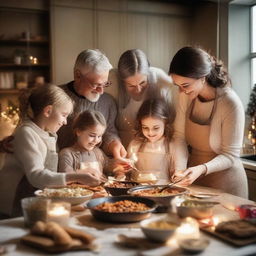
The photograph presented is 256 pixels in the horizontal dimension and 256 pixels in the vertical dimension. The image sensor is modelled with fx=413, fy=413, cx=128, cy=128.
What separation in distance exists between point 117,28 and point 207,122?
1.58 m

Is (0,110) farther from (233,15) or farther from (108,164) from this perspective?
(233,15)

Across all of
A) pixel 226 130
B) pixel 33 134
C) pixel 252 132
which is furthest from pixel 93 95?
pixel 252 132

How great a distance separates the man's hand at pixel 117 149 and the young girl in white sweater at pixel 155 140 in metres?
0.07

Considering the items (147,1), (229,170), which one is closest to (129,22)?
(147,1)

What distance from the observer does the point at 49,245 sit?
1.36 meters

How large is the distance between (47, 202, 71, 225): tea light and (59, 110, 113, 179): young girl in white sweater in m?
0.83

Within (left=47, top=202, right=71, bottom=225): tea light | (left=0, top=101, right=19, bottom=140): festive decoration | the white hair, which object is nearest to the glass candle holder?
(left=47, top=202, right=71, bottom=225): tea light

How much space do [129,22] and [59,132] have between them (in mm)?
1514

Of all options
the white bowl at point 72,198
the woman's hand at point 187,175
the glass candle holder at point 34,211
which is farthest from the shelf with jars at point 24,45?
the glass candle holder at point 34,211

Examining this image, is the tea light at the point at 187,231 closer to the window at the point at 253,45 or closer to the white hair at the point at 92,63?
the white hair at the point at 92,63

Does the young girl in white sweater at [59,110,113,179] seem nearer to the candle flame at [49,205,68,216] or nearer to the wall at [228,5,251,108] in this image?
the candle flame at [49,205,68,216]

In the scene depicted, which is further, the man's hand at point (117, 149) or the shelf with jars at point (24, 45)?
the shelf with jars at point (24, 45)

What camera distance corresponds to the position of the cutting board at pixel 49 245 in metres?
1.36

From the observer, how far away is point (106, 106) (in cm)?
280
